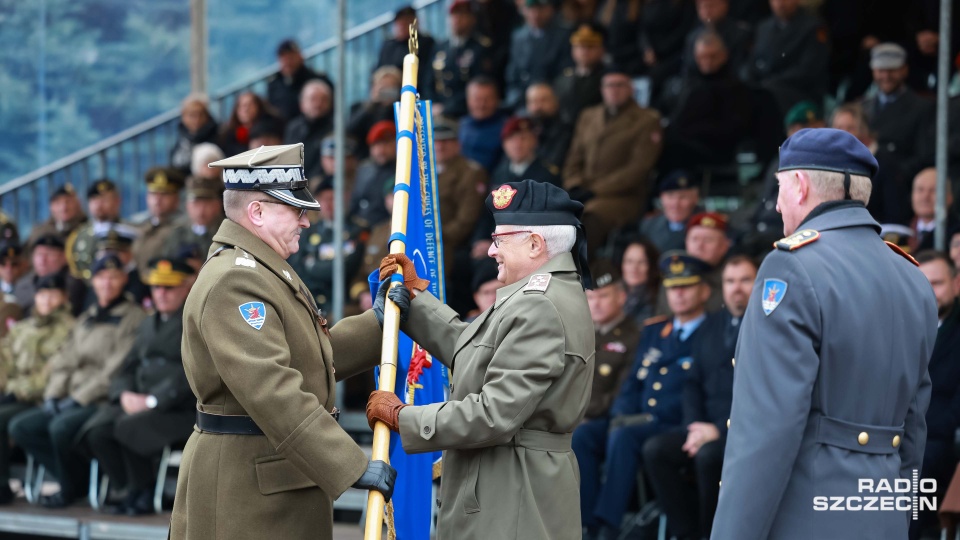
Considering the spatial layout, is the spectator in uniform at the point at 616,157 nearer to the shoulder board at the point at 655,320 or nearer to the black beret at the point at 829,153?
the shoulder board at the point at 655,320

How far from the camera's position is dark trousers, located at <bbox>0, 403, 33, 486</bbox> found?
8.67 meters

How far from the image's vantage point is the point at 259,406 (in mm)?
3816

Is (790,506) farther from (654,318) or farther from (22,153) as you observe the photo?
(22,153)

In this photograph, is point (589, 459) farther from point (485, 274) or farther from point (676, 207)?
point (676, 207)

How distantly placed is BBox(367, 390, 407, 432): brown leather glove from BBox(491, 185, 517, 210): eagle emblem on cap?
701 millimetres

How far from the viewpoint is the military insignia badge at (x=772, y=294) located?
3377 millimetres

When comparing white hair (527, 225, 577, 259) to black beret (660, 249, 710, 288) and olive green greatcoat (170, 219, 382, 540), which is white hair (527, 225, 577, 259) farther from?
black beret (660, 249, 710, 288)

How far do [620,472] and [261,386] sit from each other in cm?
326

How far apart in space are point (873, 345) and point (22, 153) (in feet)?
31.2

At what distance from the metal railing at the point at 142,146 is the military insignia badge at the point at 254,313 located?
29.1 ft

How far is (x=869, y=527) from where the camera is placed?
11.2ft

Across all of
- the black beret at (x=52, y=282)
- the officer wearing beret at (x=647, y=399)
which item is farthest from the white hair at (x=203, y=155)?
the officer wearing beret at (x=647, y=399)

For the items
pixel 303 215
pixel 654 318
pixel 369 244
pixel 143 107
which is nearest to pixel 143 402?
pixel 369 244

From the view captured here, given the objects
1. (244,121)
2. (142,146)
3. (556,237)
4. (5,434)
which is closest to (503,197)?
(556,237)
